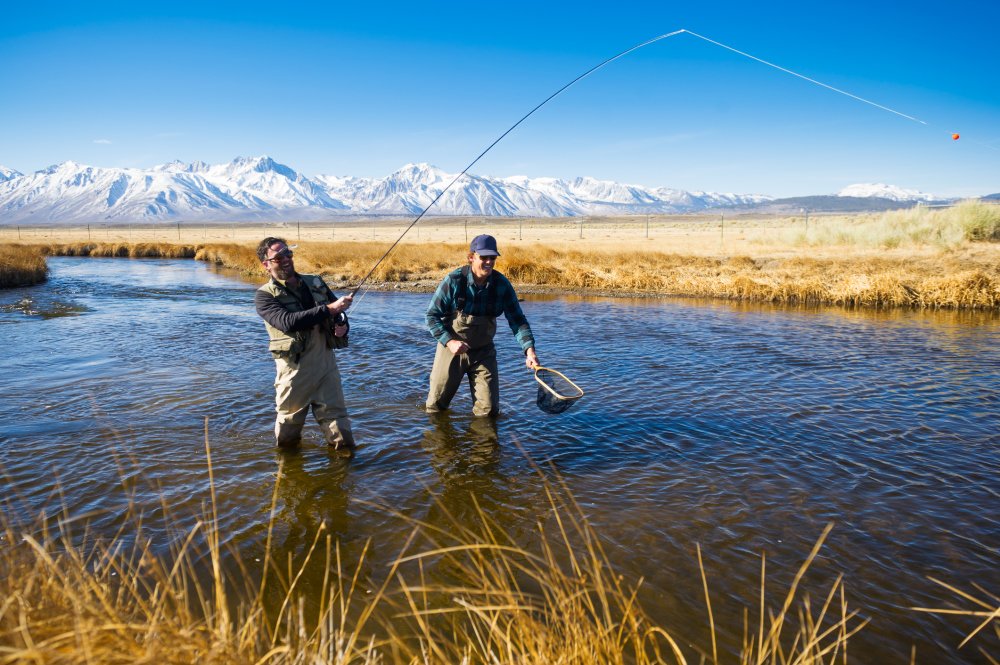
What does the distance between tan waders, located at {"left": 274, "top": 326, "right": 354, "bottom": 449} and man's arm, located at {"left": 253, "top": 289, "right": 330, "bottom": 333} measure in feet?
1.07

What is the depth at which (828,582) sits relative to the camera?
14.3 ft

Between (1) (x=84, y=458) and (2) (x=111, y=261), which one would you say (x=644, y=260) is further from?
(2) (x=111, y=261)

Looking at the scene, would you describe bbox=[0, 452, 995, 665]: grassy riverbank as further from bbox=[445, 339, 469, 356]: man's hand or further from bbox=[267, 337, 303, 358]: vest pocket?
bbox=[445, 339, 469, 356]: man's hand

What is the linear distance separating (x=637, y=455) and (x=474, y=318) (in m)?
2.32

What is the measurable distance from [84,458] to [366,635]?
4407mm

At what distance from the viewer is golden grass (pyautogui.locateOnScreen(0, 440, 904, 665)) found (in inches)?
85.7

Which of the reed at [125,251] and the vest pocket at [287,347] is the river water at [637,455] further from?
the reed at [125,251]

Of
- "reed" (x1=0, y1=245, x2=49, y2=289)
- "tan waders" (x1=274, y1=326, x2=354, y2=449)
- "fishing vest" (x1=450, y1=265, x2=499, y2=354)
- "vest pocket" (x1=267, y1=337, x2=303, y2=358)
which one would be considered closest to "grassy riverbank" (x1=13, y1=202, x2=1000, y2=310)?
"reed" (x1=0, y1=245, x2=49, y2=289)

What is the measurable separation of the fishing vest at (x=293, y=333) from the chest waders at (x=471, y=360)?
4.67 ft

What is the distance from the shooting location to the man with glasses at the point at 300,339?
213 inches

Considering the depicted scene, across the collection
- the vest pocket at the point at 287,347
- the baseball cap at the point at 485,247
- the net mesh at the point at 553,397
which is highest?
the baseball cap at the point at 485,247

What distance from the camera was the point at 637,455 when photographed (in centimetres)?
670

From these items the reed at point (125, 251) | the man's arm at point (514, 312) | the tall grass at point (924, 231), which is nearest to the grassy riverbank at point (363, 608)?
the man's arm at point (514, 312)

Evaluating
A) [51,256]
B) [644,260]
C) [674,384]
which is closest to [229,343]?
[674,384]
